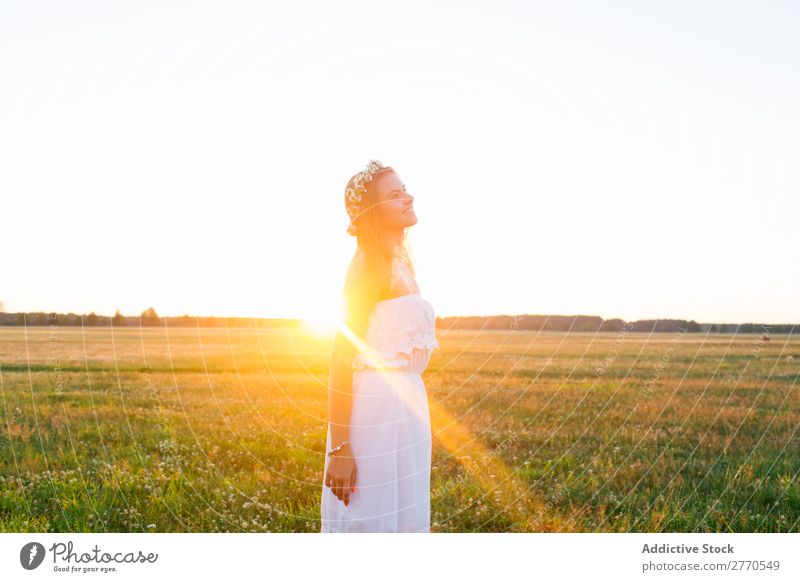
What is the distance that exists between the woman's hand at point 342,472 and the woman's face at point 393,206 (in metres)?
1.20

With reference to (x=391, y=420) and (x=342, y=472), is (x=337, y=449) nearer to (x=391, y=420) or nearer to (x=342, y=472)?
(x=342, y=472)

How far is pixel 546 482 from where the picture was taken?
21.5 ft

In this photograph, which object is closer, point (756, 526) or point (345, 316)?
point (345, 316)

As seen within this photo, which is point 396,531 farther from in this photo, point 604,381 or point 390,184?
point 604,381

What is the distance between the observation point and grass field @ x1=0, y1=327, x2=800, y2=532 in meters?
5.59

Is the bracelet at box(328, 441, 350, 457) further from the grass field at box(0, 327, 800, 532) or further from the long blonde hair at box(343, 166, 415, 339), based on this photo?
the grass field at box(0, 327, 800, 532)

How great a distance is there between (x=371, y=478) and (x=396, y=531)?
0.41m
